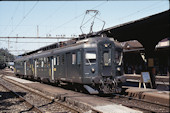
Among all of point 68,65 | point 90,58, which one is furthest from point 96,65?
point 68,65

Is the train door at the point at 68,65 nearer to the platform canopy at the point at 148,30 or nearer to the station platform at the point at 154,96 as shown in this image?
the station platform at the point at 154,96

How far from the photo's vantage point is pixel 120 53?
14.0 meters

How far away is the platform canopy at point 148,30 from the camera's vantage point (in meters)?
12.9

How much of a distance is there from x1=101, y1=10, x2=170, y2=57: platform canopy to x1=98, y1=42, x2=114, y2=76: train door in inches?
95.9

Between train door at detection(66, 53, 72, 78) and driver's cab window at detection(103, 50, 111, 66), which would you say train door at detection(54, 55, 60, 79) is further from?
driver's cab window at detection(103, 50, 111, 66)

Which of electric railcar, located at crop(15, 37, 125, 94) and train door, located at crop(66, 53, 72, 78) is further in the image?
train door, located at crop(66, 53, 72, 78)

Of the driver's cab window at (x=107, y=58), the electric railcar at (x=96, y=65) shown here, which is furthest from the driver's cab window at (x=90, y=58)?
the driver's cab window at (x=107, y=58)

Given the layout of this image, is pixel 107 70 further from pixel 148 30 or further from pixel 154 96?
pixel 148 30

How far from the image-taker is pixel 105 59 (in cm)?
1313

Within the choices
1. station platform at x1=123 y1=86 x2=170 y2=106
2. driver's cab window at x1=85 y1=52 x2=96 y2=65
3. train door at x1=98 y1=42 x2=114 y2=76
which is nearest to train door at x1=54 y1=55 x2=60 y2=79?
driver's cab window at x1=85 y1=52 x2=96 y2=65

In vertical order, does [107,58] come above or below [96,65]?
above

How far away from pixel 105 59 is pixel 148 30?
13.4 ft

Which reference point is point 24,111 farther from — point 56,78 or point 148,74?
point 148,74

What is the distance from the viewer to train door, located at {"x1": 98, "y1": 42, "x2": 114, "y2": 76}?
1285 centimetres
